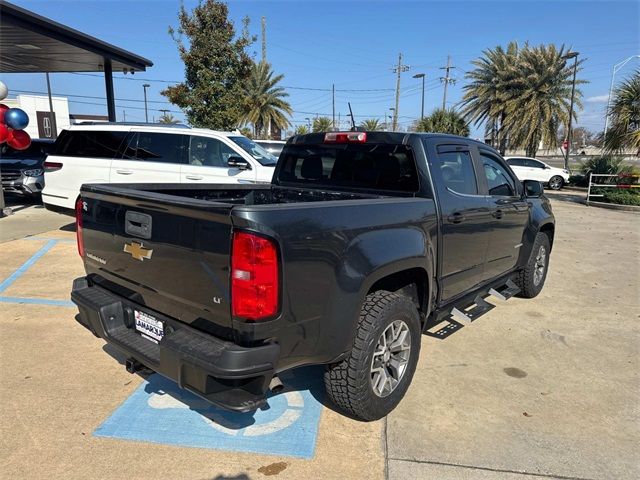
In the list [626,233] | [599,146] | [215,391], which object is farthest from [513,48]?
[215,391]

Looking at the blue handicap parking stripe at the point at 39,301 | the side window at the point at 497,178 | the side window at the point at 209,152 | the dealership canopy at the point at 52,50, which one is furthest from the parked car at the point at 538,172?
the blue handicap parking stripe at the point at 39,301

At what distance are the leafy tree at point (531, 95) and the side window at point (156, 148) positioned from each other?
23.5m

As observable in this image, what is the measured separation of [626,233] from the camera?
35.9 ft

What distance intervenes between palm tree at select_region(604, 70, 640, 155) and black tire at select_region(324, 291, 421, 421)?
1635 centimetres

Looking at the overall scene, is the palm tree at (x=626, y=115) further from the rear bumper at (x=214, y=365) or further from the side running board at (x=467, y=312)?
the rear bumper at (x=214, y=365)

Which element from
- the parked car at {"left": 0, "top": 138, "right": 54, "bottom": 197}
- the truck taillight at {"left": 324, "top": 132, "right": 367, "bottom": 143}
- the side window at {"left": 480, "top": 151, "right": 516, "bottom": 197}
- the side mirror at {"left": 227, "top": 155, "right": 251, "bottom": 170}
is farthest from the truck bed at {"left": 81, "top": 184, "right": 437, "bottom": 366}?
the parked car at {"left": 0, "top": 138, "right": 54, "bottom": 197}

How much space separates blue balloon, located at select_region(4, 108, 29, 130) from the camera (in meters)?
10.7

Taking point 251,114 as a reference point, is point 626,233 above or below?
below

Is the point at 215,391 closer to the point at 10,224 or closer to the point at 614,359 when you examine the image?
the point at 614,359

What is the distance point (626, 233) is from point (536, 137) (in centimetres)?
1746

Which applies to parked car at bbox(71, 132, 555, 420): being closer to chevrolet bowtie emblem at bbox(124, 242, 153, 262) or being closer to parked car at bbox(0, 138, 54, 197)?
chevrolet bowtie emblem at bbox(124, 242, 153, 262)

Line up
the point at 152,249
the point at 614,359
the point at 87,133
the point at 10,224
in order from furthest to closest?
1. the point at 10,224
2. the point at 87,133
3. the point at 614,359
4. the point at 152,249

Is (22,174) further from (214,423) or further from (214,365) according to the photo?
(214,365)

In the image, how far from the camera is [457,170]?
4023mm
